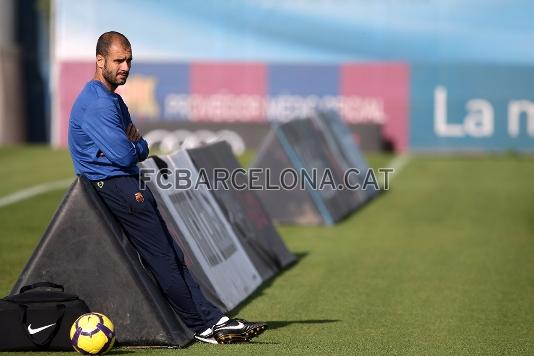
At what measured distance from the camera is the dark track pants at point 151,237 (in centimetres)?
880

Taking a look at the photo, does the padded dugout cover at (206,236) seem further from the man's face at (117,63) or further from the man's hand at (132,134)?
the man's face at (117,63)

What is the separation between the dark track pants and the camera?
347 inches

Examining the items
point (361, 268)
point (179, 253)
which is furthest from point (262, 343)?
point (361, 268)

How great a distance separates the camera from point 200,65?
3556 centimetres

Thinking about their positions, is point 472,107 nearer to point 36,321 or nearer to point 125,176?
point 125,176

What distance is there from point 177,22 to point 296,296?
27.5 m

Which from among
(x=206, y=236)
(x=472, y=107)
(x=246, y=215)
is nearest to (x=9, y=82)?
(x=472, y=107)

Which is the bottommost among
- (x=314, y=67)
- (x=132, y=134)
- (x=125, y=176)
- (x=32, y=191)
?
(x=32, y=191)

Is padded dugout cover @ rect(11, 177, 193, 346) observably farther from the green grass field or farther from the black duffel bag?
the black duffel bag

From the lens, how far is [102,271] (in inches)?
357

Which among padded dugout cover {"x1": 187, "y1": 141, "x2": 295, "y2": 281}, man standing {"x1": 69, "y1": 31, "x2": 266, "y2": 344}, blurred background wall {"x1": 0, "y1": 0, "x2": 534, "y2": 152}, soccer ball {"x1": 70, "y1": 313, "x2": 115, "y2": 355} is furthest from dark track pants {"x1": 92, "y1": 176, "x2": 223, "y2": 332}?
blurred background wall {"x1": 0, "y1": 0, "x2": 534, "y2": 152}

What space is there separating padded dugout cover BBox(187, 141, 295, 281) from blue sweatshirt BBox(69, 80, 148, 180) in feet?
10.9

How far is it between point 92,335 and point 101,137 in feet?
4.35

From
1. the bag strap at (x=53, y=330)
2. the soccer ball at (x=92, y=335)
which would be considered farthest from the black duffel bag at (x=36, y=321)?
the soccer ball at (x=92, y=335)
